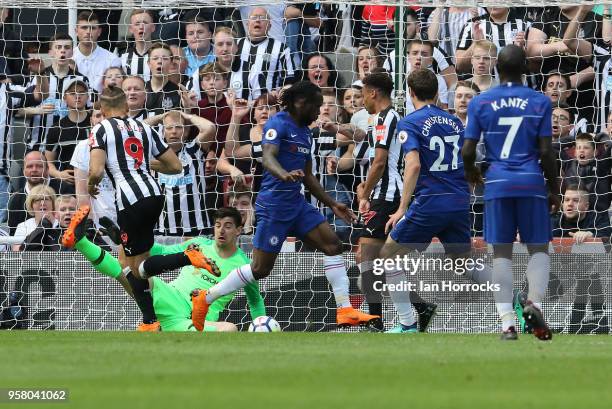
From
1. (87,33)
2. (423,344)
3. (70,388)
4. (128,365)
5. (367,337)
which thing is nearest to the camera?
(70,388)

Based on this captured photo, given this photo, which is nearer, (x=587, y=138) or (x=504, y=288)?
(x=504, y=288)

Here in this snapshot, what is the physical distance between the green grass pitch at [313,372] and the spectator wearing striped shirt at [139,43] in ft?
19.5

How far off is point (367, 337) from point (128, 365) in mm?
3333

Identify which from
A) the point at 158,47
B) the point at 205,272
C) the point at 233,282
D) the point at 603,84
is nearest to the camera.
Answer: the point at 233,282

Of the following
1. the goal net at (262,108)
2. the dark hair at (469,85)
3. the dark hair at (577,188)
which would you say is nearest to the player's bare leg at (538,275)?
the goal net at (262,108)

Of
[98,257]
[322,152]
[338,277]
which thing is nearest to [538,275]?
[338,277]

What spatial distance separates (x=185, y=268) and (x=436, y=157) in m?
3.05

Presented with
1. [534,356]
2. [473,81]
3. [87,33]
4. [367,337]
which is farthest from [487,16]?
[534,356]

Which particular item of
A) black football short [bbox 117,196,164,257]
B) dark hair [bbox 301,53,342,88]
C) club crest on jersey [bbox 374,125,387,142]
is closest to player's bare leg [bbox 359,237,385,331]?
club crest on jersey [bbox 374,125,387,142]

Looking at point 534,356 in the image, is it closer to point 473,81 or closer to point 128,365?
point 128,365

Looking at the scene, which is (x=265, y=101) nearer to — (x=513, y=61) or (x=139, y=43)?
(x=139, y=43)

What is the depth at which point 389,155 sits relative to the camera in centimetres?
1253

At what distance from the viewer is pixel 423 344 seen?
9.53 meters

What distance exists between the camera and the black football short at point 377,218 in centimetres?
1237
